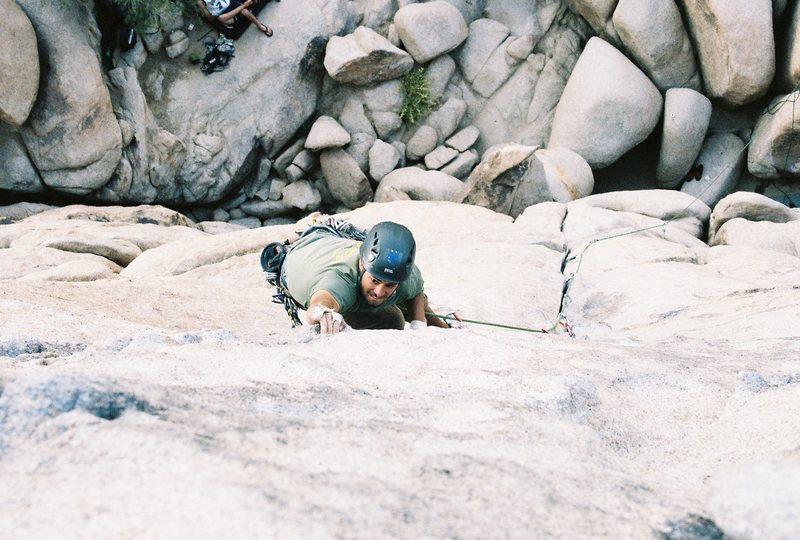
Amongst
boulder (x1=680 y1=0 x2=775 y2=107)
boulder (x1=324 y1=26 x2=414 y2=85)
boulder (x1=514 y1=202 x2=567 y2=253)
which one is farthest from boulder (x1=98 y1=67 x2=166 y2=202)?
boulder (x1=680 y1=0 x2=775 y2=107)

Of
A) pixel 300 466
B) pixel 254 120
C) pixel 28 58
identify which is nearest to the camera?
pixel 300 466

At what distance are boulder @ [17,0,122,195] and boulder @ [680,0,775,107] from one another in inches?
451

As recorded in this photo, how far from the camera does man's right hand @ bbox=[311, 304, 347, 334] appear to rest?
3926 mm

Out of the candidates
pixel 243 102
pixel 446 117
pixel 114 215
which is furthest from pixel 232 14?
pixel 446 117

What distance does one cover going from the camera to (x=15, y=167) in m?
12.1

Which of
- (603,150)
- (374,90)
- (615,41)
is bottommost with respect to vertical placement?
(603,150)

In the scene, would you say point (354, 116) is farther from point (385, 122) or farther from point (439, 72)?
point (439, 72)

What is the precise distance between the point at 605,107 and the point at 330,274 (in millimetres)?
12163

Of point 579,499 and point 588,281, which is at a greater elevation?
point 579,499

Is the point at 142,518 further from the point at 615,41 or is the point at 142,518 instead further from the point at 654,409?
the point at 615,41

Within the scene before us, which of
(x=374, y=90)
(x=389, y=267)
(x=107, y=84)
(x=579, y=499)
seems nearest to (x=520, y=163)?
(x=374, y=90)

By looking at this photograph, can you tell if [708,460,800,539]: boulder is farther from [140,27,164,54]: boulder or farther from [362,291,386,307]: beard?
[140,27,164,54]: boulder

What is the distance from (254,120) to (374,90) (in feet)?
9.36

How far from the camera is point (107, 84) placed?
41.5ft
